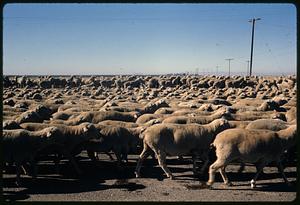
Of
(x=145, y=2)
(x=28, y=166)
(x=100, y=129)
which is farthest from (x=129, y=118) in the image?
(x=145, y=2)

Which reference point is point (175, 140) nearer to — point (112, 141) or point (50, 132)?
point (112, 141)

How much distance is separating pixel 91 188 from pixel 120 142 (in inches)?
98.8

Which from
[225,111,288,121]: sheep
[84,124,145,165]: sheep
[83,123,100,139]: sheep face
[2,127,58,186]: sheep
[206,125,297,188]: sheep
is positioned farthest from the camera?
[225,111,288,121]: sheep

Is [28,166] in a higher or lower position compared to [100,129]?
lower

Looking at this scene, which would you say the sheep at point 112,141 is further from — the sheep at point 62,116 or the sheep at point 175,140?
the sheep at point 62,116

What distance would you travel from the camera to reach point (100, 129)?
40.4 ft

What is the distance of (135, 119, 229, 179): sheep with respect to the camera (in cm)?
1072

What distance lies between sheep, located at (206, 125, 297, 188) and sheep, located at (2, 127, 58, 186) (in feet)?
16.4

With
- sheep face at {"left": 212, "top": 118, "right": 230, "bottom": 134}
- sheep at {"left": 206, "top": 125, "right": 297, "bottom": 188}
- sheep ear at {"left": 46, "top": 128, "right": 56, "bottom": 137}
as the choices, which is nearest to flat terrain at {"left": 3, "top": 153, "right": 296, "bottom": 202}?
sheep at {"left": 206, "top": 125, "right": 297, "bottom": 188}

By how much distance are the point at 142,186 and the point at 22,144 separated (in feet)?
12.0

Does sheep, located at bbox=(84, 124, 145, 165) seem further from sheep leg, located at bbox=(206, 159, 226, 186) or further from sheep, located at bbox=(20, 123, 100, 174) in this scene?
sheep leg, located at bbox=(206, 159, 226, 186)

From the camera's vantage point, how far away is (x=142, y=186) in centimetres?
1005

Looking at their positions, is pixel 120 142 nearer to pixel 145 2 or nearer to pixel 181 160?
pixel 181 160

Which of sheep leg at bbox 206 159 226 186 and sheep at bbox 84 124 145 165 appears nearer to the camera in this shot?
sheep leg at bbox 206 159 226 186
